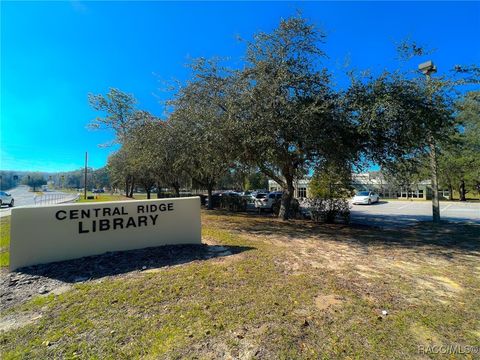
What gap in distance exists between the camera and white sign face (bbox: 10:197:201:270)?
4.85 meters

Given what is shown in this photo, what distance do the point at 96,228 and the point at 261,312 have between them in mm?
4166

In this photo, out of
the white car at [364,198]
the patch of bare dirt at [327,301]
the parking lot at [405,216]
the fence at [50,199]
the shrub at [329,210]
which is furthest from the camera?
the fence at [50,199]

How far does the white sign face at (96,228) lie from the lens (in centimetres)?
485

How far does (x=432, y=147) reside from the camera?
10.1 metres

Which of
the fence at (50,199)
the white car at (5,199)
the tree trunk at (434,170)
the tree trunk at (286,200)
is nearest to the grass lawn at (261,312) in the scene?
the tree trunk at (434,170)

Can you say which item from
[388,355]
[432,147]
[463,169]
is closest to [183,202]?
[388,355]

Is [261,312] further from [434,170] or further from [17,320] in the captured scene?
[434,170]

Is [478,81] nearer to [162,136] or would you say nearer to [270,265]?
[270,265]

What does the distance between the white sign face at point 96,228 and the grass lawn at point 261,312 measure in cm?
117

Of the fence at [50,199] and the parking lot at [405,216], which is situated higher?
the fence at [50,199]

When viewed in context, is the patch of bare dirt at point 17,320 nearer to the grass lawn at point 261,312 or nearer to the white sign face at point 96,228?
the grass lawn at point 261,312

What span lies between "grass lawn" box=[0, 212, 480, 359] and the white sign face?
3.83ft

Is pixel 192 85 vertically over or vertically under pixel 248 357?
over

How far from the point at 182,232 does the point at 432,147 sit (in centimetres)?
998
